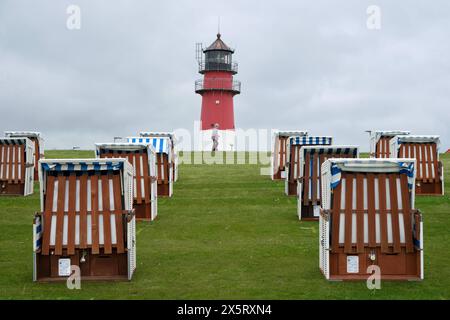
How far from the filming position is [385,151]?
28875 millimetres

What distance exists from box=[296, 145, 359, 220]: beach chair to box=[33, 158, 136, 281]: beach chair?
7.10 metres

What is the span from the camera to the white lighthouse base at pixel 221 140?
207 ft

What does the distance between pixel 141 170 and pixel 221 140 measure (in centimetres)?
4668

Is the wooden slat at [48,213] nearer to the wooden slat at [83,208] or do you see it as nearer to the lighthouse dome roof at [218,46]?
the wooden slat at [83,208]

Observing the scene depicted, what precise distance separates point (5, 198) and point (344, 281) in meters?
15.4

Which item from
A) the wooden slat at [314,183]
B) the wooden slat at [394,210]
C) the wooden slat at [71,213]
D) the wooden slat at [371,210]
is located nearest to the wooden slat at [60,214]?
the wooden slat at [71,213]

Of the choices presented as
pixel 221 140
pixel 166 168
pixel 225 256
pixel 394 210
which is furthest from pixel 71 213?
pixel 221 140

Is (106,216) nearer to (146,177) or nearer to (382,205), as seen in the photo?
(382,205)

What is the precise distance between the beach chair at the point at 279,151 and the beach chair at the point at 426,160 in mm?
5795

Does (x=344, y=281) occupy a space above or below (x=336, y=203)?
below
